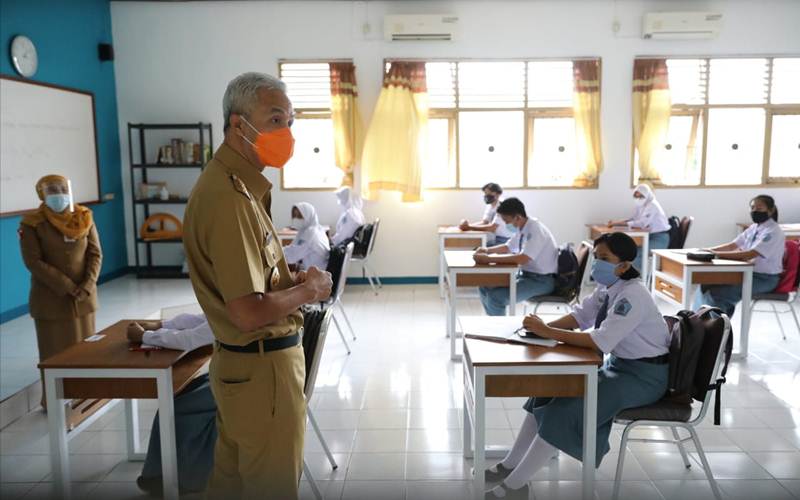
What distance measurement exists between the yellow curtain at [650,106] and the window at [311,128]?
3.57 metres

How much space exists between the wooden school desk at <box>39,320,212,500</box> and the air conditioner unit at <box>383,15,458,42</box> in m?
5.47

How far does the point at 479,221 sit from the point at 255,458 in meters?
5.98

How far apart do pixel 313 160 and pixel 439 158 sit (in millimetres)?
1541

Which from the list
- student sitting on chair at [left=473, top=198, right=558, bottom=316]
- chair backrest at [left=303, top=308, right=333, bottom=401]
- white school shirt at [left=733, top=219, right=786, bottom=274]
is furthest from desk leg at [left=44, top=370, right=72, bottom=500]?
white school shirt at [left=733, top=219, right=786, bottom=274]

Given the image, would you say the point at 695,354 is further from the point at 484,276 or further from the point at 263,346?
the point at 484,276

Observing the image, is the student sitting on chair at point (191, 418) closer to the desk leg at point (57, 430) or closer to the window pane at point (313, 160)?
the desk leg at point (57, 430)

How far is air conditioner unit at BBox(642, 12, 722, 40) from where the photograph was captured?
6.82m

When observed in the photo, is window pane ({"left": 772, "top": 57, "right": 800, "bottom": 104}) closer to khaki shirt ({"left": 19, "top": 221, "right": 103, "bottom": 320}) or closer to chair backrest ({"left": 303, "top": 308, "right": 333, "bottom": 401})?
chair backrest ({"left": 303, "top": 308, "right": 333, "bottom": 401})

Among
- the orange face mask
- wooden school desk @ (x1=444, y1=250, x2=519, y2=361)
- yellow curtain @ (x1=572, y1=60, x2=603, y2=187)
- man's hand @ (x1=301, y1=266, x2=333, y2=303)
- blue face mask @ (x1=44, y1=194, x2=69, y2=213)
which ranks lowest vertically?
wooden school desk @ (x1=444, y1=250, x2=519, y2=361)

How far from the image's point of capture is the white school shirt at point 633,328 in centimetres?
234

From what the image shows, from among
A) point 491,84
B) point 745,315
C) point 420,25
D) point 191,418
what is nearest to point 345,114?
point 420,25

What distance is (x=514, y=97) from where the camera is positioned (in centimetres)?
727

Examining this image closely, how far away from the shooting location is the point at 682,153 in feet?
24.2

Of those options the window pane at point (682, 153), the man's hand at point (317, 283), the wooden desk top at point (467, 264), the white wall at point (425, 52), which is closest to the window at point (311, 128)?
the white wall at point (425, 52)
